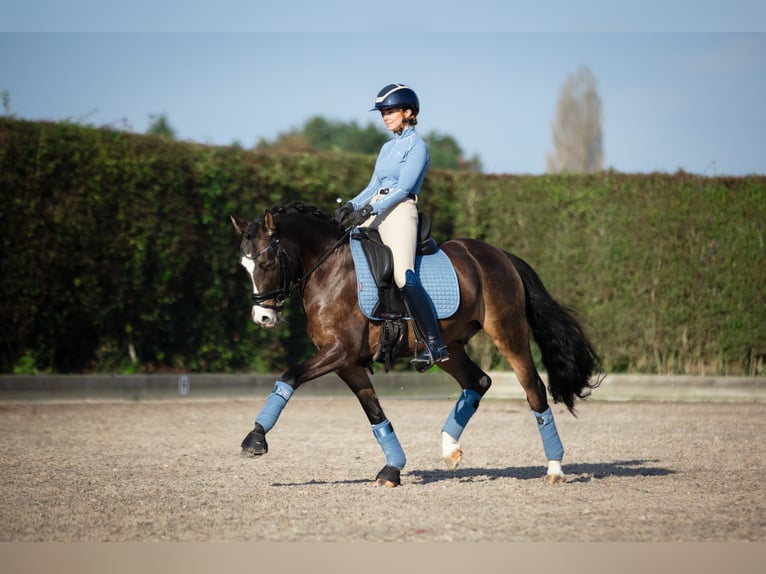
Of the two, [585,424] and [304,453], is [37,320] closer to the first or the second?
[304,453]

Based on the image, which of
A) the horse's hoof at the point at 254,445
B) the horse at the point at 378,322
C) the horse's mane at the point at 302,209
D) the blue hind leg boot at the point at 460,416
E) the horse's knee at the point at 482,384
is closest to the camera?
the horse's hoof at the point at 254,445

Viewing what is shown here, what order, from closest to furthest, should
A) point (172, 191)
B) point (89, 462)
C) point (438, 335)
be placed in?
point (438, 335)
point (89, 462)
point (172, 191)

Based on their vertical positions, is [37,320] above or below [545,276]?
below

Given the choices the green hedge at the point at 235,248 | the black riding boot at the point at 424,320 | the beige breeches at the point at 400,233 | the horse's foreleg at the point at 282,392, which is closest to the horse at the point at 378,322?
the horse's foreleg at the point at 282,392

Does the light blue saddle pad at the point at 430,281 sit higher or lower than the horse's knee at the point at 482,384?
higher

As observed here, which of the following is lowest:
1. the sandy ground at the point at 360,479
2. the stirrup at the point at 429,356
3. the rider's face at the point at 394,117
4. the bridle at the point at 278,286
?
the sandy ground at the point at 360,479

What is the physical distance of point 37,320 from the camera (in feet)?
44.9

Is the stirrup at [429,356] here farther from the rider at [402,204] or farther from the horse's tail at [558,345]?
the horse's tail at [558,345]

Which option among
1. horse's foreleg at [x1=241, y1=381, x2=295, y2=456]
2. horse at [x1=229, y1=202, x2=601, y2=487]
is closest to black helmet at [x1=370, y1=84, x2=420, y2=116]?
horse at [x1=229, y1=202, x2=601, y2=487]

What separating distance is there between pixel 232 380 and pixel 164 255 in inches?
82.6

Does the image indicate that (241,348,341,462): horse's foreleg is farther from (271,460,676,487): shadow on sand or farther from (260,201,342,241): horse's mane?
(260,201,342,241): horse's mane

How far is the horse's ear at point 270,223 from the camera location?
7.15 metres

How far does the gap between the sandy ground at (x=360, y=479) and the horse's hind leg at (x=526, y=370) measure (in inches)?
12.7

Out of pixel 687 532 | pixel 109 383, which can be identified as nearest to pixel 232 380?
pixel 109 383
